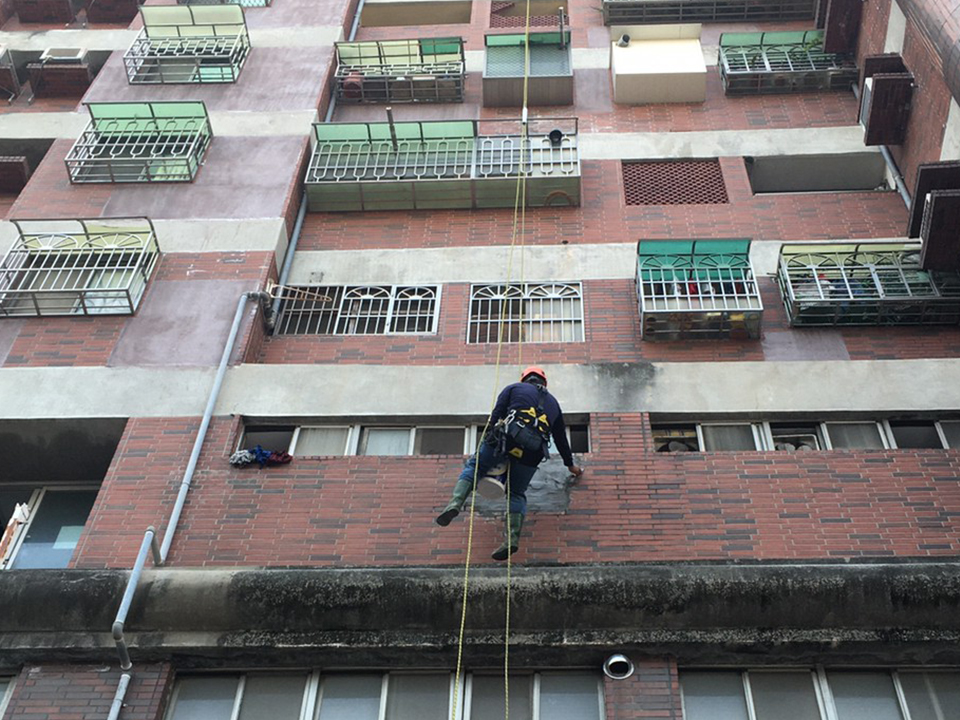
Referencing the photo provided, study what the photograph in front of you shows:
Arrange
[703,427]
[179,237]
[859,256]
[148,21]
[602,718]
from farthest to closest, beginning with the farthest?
1. [148,21]
2. [179,237]
3. [859,256]
4. [703,427]
5. [602,718]

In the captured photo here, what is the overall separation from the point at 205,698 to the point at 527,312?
7.40 meters

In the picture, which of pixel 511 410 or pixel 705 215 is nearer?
pixel 511 410

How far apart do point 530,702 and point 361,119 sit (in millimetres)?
13358

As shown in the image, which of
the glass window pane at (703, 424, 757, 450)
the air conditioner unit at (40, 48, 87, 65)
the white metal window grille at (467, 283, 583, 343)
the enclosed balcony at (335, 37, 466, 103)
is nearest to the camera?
the glass window pane at (703, 424, 757, 450)

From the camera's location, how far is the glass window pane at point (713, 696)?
9.77 meters

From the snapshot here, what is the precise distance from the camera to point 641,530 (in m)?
11.2

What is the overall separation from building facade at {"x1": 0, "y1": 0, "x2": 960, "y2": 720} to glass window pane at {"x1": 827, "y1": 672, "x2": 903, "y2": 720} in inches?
1.3

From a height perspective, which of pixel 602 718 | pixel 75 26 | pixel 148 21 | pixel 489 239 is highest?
pixel 75 26

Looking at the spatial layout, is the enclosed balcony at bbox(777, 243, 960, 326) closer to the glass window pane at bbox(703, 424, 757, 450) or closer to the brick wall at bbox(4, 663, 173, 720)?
the glass window pane at bbox(703, 424, 757, 450)

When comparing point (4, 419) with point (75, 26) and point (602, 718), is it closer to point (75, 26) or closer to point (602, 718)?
point (602, 718)

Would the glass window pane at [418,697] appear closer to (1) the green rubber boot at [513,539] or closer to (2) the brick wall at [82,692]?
(1) the green rubber boot at [513,539]

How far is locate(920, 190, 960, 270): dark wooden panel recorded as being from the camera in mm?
12938

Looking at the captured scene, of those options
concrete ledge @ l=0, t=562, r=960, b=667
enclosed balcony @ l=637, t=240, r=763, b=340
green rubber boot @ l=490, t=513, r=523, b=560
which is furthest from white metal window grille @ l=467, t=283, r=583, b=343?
concrete ledge @ l=0, t=562, r=960, b=667

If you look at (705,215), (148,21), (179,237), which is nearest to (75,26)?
(148,21)
